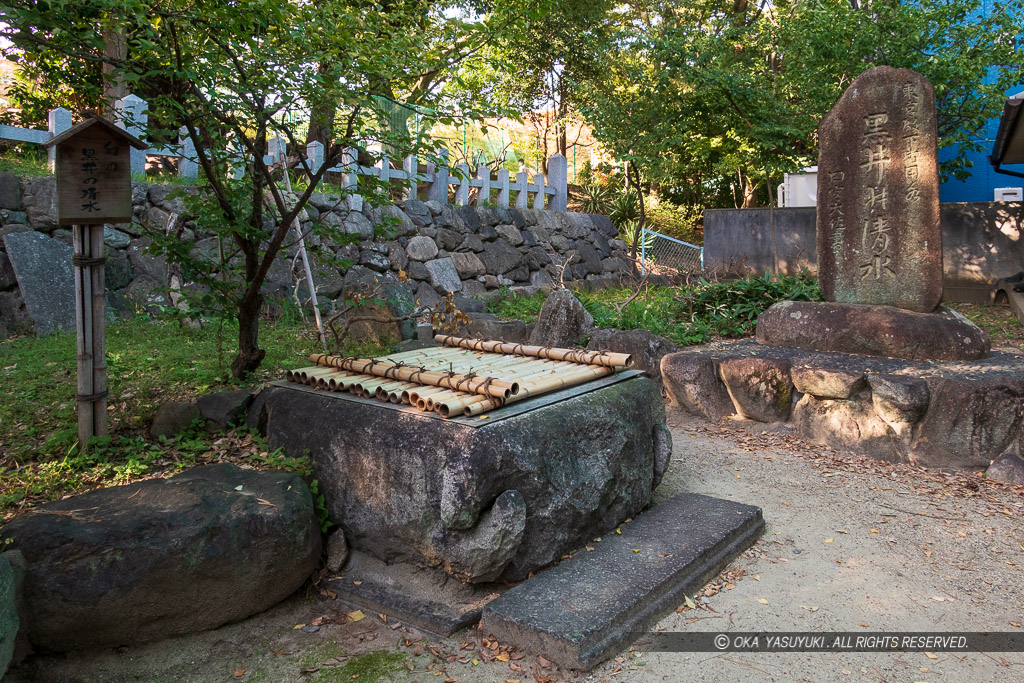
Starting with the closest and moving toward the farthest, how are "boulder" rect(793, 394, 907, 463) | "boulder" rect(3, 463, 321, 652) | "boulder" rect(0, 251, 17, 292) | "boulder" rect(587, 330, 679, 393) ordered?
"boulder" rect(3, 463, 321, 652)
"boulder" rect(793, 394, 907, 463)
"boulder" rect(0, 251, 17, 292)
"boulder" rect(587, 330, 679, 393)

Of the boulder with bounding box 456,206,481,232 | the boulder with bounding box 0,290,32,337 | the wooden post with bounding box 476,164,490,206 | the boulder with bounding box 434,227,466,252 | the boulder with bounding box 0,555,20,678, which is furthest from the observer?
the wooden post with bounding box 476,164,490,206

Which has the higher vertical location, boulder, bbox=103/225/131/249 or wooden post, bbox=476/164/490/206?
wooden post, bbox=476/164/490/206

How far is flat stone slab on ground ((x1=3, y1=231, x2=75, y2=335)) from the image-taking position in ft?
20.7

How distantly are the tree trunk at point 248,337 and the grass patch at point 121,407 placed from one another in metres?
0.08

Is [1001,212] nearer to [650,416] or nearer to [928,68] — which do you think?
[928,68]

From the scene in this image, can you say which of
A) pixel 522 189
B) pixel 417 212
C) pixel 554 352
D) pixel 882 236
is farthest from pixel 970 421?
pixel 522 189

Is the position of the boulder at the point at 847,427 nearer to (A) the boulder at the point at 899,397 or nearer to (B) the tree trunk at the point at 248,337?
(A) the boulder at the point at 899,397

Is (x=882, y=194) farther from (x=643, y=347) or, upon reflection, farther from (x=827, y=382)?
(x=643, y=347)

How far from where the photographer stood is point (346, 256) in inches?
340

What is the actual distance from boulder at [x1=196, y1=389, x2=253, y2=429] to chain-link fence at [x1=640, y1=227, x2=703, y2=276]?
10.1 m

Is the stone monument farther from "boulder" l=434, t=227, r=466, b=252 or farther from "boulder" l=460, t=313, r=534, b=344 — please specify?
"boulder" l=434, t=227, r=466, b=252

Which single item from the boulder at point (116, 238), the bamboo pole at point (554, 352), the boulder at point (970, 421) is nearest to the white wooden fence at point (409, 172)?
the boulder at point (116, 238)

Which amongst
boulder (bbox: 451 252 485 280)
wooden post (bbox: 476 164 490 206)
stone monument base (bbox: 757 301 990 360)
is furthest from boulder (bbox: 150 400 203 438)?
wooden post (bbox: 476 164 490 206)

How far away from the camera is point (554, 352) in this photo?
4594mm
